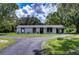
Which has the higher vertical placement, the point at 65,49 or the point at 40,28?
the point at 40,28

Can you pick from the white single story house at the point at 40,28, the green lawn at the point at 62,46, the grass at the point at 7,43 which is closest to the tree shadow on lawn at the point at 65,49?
the green lawn at the point at 62,46

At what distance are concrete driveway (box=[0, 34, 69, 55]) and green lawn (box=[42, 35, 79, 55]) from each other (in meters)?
0.08

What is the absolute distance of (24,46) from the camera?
3.28 m

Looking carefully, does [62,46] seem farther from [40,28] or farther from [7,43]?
[7,43]

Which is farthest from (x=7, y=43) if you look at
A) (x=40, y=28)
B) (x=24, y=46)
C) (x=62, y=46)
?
(x=62, y=46)

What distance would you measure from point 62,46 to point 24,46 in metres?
0.56

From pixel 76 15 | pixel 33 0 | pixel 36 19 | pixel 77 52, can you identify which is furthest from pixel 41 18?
pixel 77 52

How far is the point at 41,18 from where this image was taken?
3295 mm

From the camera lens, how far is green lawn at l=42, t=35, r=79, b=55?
3.26 m

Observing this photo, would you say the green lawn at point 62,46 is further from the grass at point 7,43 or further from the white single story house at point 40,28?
the grass at point 7,43

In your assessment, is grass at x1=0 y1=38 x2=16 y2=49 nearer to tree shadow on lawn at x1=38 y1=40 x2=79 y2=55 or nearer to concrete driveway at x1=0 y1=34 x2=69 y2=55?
concrete driveway at x1=0 y1=34 x2=69 y2=55

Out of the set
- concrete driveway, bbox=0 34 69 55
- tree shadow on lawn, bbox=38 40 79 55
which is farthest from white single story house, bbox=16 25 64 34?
tree shadow on lawn, bbox=38 40 79 55

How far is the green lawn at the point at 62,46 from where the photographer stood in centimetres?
326

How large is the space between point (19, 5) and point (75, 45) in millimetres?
1008
